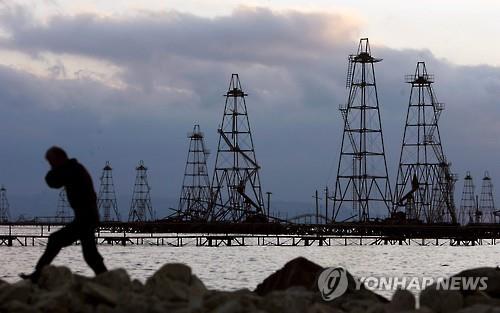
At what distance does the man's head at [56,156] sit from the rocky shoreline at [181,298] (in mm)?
1226

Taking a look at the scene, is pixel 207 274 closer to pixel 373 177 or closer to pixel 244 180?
pixel 373 177

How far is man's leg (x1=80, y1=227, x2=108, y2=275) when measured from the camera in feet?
36.7

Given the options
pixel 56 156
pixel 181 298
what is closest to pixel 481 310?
pixel 181 298

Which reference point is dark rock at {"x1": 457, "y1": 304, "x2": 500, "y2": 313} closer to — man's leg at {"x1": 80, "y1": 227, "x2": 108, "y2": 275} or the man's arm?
man's leg at {"x1": 80, "y1": 227, "x2": 108, "y2": 275}

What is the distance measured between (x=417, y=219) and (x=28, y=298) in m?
97.0

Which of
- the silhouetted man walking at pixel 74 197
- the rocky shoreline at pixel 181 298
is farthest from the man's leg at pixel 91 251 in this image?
the rocky shoreline at pixel 181 298

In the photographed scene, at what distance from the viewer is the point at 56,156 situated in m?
11.0

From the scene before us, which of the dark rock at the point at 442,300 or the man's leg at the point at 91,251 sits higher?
the man's leg at the point at 91,251

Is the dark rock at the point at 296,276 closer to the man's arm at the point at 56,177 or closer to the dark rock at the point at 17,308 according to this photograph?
the man's arm at the point at 56,177

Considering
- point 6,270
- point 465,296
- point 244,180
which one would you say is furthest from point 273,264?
point 244,180

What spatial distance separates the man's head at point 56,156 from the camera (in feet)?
36.2

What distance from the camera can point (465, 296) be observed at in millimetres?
11586

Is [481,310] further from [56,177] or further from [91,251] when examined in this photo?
[56,177]

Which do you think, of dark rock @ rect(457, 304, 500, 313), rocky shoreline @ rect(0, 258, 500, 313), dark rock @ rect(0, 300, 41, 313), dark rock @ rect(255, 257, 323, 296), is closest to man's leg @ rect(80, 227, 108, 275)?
rocky shoreline @ rect(0, 258, 500, 313)
